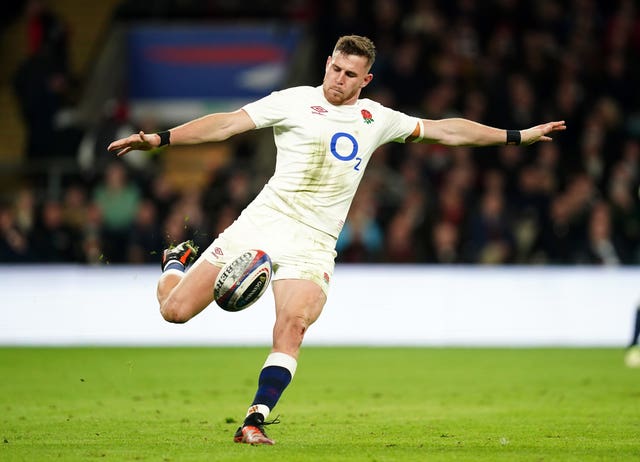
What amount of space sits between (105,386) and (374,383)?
281 cm

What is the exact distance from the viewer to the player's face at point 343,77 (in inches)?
325

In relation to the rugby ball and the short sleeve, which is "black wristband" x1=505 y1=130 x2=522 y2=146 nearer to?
the short sleeve

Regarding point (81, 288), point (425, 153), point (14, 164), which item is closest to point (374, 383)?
point (81, 288)

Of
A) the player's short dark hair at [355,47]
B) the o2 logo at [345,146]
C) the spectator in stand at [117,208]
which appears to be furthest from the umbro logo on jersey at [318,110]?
the spectator in stand at [117,208]

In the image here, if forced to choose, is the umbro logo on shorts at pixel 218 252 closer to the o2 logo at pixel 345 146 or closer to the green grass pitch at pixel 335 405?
the o2 logo at pixel 345 146

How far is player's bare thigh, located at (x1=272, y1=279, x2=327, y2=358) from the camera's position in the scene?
8000 millimetres

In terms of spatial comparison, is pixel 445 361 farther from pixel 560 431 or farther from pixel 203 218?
pixel 560 431

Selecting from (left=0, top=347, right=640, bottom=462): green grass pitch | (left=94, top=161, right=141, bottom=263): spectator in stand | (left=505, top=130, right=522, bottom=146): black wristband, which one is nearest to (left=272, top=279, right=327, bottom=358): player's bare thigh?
(left=0, top=347, right=640, bottom=462): green grass pitch

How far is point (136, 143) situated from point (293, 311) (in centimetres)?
151

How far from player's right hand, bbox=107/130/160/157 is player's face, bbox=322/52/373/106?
1297 mm

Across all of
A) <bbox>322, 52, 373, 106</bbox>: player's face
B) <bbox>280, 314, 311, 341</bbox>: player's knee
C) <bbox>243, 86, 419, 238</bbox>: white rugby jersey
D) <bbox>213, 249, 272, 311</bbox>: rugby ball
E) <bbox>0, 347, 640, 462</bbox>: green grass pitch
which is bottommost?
<bbox>0, 347, 640, 462</bbox>: green grass pitch

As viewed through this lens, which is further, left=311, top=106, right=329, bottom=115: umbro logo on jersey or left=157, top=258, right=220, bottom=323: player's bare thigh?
left=157, top=258, right=220, bottom=323: player's bare thigh

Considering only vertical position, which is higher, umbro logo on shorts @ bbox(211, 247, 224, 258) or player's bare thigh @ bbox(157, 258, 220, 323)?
umbro logo on shorts @ bbox(211, 247, 224, 258)

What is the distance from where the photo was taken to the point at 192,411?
10.1m
